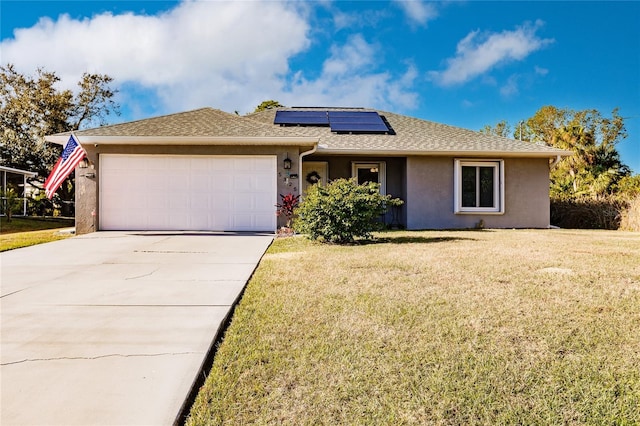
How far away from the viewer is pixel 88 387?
2.55 metres

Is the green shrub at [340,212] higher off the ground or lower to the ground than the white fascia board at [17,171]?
lower

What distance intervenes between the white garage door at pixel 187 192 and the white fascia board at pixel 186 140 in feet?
1.39

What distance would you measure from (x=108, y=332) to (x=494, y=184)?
12.9 metres

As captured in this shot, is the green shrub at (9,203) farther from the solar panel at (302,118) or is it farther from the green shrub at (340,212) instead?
the green shrub at (340,212)

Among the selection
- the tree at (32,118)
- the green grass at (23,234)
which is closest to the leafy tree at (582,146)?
the green grass at (23,234)

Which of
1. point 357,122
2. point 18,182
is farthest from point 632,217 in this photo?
point 18,182

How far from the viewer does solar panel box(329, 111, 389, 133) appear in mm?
14406

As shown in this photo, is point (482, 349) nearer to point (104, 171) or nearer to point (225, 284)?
point (225, 284)

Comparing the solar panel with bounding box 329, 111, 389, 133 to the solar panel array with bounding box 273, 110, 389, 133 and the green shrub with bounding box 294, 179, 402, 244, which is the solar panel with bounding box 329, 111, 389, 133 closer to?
the solar panel array with bounding box 273, 110, 389, 133

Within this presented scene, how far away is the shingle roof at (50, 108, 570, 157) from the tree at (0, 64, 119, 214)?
459 inches

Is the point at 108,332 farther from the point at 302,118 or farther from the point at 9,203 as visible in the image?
the point at 9,203

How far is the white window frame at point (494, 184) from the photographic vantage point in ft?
44.0

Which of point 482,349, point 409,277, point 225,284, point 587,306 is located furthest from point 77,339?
point 587,306

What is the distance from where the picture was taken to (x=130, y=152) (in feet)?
37.7
